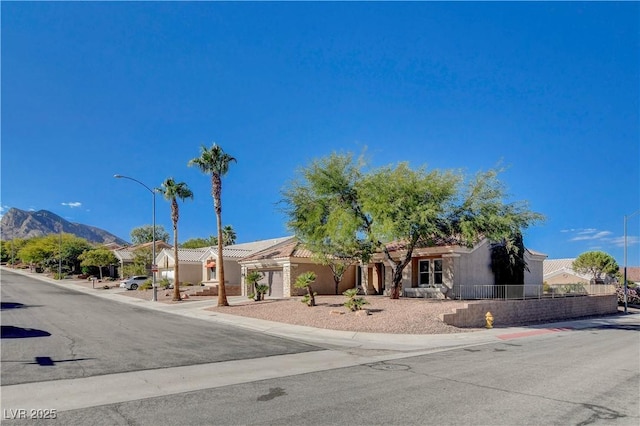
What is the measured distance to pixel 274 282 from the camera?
3566cm

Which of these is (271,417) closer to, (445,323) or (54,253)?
(445,323)

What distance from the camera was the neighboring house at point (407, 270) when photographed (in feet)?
90.0

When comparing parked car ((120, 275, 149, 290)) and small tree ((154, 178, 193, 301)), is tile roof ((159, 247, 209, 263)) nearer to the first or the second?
parked car ((120, 275, 149, 290))

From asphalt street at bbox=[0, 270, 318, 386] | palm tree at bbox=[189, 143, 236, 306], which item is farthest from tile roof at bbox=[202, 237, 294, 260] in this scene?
asphalt street at bbox=[0, 270, 318, 386]

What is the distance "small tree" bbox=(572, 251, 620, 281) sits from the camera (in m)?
58.5

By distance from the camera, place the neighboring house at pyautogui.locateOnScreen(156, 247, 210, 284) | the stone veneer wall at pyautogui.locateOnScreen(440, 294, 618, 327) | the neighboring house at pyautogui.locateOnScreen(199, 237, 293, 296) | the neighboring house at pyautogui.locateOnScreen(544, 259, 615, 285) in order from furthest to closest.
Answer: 1. the neighboring house at pyautogui.locateOnScreen(544, 259, 615, 285)
2. the neighboring house at pyautogui.locateOnScreen(156, 247, 210, 284)
3. the neighboring house at pyautogui.locateOnScreen(199, 237, 293, 296)
4. the stone veneer wall at pyautogui.locateOnScreen(440, 294, 618, 327)

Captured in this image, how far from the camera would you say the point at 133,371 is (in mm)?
10438

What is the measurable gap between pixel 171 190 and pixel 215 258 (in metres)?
11.5

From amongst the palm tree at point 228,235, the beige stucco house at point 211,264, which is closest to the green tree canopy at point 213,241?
the palm tree at point 228,235

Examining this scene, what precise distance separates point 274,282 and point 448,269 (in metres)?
14.4

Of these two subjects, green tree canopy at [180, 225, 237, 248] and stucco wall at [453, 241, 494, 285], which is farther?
green tree canopy at [180, 225, 237, 248]

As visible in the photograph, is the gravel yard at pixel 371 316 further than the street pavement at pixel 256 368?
Yes

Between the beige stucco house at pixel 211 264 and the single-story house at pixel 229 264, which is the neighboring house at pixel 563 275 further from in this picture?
the beige stucco house at pixel 211 264

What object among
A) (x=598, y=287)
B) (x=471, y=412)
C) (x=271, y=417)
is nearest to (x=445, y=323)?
(x=471, y=412)
